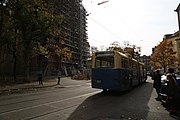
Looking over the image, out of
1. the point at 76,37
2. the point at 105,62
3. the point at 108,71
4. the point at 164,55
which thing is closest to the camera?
the point at 108,71

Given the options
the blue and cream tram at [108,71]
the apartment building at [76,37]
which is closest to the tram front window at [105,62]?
the blue and cream tram at [108,71]

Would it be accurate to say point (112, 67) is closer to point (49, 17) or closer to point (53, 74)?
point (49, 17)

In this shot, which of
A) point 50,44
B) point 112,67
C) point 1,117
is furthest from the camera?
point 50,44

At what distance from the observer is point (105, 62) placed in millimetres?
17609

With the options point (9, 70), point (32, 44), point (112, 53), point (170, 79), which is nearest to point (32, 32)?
point (32, 44)

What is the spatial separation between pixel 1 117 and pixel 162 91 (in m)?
8.87

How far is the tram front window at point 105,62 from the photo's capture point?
17.4 m

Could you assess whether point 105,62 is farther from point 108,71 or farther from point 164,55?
point 164,55

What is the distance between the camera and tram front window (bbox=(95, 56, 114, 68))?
17353 millimetres

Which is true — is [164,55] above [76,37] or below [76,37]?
below

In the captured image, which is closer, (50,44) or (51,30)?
(51,30)

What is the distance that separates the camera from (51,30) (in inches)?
1358

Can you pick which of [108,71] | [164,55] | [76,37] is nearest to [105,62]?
[108,71]

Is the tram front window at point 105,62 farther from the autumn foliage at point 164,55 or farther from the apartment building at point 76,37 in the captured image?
the apartment building at point 76,37
